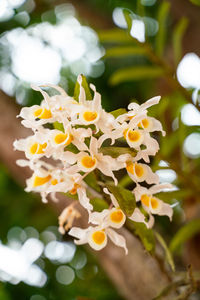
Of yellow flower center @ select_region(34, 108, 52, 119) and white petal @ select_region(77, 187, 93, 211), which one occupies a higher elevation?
yellow flower center @ select_region(34, 108, 52, 119)

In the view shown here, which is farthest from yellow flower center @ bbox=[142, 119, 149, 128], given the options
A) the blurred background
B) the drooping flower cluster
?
the blurred background

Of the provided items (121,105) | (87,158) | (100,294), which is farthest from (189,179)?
(121,105)

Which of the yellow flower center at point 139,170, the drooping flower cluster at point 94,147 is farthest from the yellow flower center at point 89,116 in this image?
the yellow flower center at point 139,170

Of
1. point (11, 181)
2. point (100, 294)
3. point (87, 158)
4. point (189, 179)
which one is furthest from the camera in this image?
point (11, 181)

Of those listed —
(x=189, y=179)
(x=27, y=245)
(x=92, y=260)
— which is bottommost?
(x=92, y=260)

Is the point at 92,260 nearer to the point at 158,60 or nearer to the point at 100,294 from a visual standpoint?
the point at 100,294

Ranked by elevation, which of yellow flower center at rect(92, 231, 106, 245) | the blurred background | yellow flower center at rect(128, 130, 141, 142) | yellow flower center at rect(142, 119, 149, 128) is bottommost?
the blurred background

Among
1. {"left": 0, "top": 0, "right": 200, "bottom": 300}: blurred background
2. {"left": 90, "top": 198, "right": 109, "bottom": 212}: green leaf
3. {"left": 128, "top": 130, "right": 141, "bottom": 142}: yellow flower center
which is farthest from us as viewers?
{"left": 0, "top": 0, "right": 200, "bottom": 300}: blurred background

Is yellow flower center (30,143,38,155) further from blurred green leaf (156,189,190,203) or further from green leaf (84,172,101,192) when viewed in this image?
blurred green leaf (156,189,190,203)
